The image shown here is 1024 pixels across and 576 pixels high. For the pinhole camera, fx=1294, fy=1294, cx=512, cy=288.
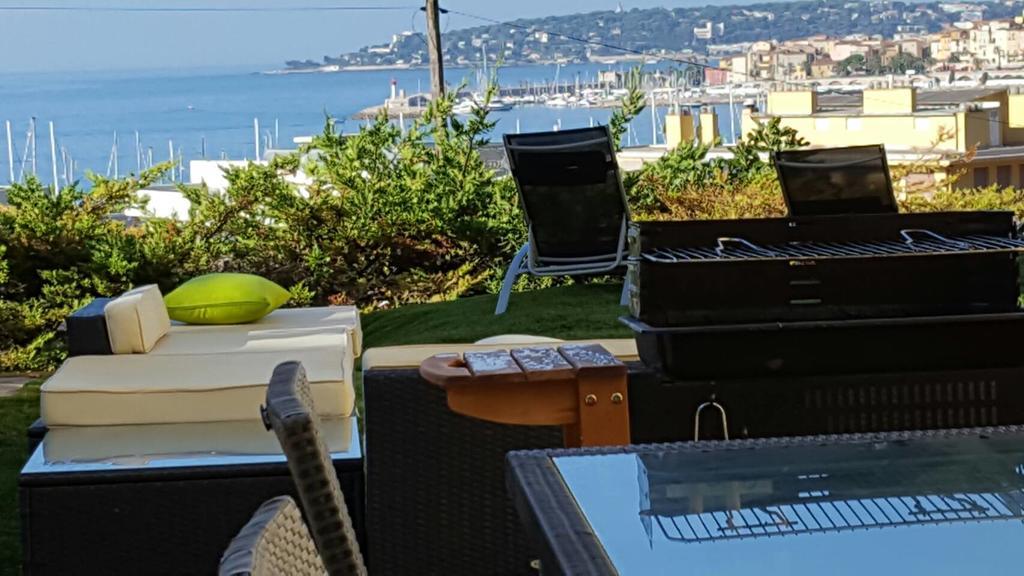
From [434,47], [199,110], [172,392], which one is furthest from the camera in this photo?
[199,110]

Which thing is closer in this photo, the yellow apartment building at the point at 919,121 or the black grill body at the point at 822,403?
the black grill body at the point at 822,403

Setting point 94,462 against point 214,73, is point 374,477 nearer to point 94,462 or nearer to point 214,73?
point 94,462

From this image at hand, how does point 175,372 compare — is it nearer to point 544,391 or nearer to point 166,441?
point 166,441

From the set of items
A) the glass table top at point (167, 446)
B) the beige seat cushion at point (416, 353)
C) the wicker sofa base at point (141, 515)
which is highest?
the beige seat cushion at point (416, 353)

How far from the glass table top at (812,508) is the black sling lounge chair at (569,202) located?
16.7 feet

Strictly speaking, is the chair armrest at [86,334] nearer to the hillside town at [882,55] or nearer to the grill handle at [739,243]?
the grill handle at [739,243]

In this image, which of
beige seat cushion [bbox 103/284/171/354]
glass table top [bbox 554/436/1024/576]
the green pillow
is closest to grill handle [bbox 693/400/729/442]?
glass table top [bbox 554/436/1024/576]

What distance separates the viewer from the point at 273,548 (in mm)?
991

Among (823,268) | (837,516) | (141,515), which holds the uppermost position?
(823,268)

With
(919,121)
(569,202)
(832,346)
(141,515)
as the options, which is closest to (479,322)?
(569,202)

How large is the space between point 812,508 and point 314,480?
1.94 feet

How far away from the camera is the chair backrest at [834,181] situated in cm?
560

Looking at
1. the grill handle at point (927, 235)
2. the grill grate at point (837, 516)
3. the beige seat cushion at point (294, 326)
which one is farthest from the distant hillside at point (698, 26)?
the grill grate at point (837, 516)

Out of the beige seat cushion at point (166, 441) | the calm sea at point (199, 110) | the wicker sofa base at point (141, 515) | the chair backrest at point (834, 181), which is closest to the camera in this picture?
the wicker sofa base at point (141, 515)
